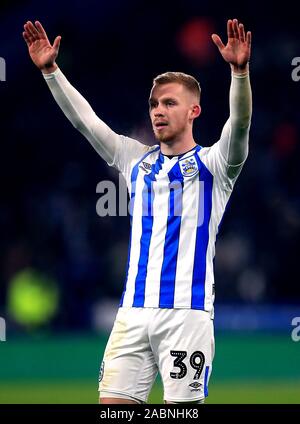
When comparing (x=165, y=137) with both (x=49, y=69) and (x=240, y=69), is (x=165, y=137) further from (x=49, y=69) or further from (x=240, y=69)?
(x=49, y=69)

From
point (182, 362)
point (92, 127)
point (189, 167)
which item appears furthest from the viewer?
point (92, 127)

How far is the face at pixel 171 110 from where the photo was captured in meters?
6.01

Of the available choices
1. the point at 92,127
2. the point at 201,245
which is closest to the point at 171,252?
the point at 201,245

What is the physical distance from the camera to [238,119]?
569 cm

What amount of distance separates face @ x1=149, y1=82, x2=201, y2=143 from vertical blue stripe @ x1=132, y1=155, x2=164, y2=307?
19 centimetres

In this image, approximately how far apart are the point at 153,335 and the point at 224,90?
1203 centimetres

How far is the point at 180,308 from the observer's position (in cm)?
581

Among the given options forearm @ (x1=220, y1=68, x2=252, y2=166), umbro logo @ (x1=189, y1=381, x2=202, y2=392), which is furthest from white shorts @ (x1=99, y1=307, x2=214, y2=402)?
forearm @ (x1=220, y1=68, x2=252, y2=166)

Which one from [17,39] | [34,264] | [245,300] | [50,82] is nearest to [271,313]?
[245,300]

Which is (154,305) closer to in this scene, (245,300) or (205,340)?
(205,340)

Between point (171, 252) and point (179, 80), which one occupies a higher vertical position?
point (179, 80)

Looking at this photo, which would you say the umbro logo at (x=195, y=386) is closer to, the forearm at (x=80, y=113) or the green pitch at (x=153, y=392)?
the forearm at (x=80, y=113)

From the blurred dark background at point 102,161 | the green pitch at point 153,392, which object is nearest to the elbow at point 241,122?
the green pitch at point 153,392

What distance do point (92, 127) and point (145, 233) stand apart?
794 millimetres
